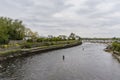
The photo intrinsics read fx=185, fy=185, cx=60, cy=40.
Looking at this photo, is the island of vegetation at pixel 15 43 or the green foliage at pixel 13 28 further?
the green foliage at pixel 13 28

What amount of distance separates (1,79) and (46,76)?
697 cm

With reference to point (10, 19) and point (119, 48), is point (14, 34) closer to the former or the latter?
point (10, 19)

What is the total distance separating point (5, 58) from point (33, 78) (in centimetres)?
1994

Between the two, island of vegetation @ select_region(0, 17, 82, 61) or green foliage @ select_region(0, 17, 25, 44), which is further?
green foliage @ select_region(0, 17, 25, 44)

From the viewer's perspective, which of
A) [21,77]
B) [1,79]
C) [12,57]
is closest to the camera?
[1,79]

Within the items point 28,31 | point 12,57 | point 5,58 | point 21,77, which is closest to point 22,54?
point 12,57

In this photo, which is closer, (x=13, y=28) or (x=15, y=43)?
(x=15, y=43)

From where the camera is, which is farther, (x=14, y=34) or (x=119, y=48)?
(x=14, y=34)

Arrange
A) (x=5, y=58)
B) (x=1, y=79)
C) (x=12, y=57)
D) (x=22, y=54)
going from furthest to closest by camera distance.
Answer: (x=22, y=54) → (x=12, y=57) → (x=5, y=58) → (x=1, y=79)

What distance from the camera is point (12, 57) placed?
163ft

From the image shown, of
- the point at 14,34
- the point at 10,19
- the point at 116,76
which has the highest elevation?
the point at 10,19

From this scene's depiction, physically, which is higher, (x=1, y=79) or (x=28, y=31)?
(x=28, y=31)

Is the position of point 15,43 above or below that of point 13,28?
below

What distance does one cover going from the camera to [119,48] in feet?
192
